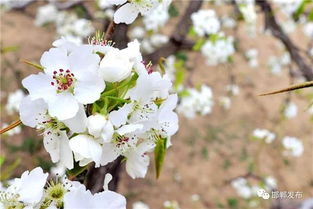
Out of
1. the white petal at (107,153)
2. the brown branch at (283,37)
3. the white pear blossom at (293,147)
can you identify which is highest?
the white petal at (107,153)

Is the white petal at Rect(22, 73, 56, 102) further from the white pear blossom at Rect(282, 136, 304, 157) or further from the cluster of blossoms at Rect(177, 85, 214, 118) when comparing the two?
the white pear blossom at Rect(282, 136, 304, 157)

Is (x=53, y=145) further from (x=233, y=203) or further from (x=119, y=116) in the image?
(x=233, y=203)

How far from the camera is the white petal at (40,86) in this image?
2.08ft

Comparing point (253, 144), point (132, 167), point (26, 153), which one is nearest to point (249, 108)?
point (253, 144)

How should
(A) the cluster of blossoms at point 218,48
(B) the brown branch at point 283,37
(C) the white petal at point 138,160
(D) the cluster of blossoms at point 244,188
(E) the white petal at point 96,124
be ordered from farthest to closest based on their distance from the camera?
(D) the cluster of blossoms at point 244,188
(A) the cluster of blossoms at point 218,48
(B) the brown branch at point 283,37
(C) the white petal at point 138,160
(E) the white petal at point 96,124

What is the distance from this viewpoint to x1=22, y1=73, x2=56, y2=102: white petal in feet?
2.08

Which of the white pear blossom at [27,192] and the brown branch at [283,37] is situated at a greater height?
the white pear blossom at [27,192]

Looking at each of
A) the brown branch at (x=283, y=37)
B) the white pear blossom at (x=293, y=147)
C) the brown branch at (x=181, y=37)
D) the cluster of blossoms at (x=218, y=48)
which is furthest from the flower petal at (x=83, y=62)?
the white pear blossom at (x=293, y=147)

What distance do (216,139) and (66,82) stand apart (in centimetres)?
274

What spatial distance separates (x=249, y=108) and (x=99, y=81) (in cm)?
310

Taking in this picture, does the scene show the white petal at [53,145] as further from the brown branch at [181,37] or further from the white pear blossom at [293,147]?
the white pear blossom at [293,147]

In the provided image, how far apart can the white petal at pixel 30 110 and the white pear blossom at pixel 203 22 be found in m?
1.41

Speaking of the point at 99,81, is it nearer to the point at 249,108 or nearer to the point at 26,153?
the point at 26,153

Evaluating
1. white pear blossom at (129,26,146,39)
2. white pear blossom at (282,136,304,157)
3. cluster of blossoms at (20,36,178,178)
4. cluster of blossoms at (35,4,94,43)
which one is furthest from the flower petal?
white pear blossom at (282,136,304,157)
